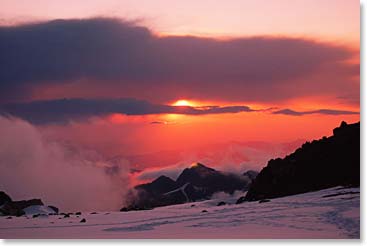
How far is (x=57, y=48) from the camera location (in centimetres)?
656

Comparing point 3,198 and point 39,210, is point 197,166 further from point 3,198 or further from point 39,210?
point 3,198

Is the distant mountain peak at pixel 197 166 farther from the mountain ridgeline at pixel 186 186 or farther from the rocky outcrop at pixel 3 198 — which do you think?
the rocky outcrop at pixel 3 198

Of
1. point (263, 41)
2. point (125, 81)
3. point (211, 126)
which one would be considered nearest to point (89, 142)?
point (125, 81)

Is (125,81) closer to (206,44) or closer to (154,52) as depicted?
(154,52)

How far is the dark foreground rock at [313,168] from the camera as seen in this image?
20.4 ft

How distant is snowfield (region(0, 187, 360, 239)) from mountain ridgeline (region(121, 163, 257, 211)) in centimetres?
8

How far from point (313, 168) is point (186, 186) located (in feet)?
4.06

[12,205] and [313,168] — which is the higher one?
[313,168]

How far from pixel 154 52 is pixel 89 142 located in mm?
1072

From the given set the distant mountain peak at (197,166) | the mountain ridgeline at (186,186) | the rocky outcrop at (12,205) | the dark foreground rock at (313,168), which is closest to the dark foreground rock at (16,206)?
the rocky outcrop at (12,205)

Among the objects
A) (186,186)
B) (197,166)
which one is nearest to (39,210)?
(186,186)

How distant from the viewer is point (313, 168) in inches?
260

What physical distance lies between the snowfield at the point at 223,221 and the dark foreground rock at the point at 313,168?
0.35 ft

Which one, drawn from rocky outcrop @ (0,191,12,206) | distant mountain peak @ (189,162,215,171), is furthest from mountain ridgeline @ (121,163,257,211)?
rocky outcrop @ (0,191,12,206)
